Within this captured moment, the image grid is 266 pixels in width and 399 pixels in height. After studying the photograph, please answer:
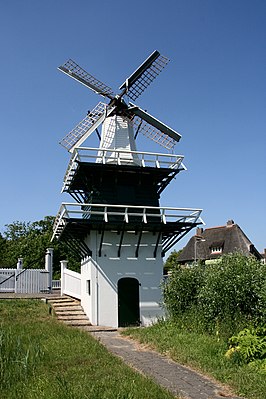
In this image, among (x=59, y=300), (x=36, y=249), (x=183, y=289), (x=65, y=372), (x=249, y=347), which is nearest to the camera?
(x=65, y=372)

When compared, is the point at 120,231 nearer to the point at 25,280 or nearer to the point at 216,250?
the point at 25,280

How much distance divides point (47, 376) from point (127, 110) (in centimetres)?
1665

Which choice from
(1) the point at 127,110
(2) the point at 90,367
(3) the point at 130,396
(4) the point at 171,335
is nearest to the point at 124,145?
(1) the point at 127,110

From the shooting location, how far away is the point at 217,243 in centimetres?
4394

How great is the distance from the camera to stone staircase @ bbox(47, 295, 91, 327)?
1681 centimetres

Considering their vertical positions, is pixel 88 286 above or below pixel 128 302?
above

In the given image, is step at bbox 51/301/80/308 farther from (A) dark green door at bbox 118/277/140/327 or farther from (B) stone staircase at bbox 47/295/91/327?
(A) dark green door at bbox 118/277/140/327

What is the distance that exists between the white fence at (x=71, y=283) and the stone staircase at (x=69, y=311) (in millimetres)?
369

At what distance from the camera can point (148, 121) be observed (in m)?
22.2

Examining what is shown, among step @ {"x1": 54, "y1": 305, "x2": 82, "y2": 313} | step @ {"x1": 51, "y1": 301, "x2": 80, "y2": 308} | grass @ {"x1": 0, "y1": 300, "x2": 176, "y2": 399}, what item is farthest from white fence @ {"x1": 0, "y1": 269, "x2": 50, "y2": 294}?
grass @ {"x1": 0, "y1": 300, "x2": 176, "y2": 399}

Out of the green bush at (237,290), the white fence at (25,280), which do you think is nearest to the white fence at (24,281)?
the white fence at (25,280)

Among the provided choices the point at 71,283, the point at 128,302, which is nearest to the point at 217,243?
the point at 71,283

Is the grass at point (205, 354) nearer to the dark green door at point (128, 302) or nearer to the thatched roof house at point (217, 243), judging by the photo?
the dark green door at point (128, 302)

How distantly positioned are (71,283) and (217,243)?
2602cm
